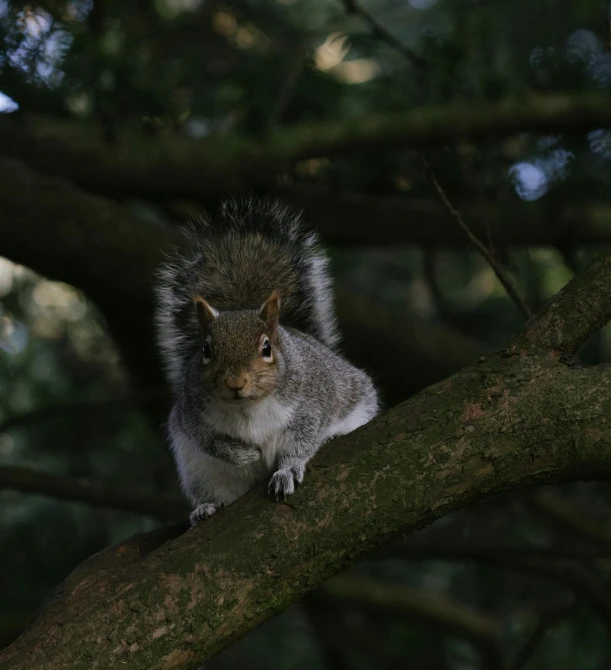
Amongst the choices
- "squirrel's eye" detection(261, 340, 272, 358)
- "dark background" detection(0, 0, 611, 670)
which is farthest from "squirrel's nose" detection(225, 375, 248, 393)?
"dark background" detection(0, 0, 611, 670)

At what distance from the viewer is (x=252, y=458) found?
8.46ft

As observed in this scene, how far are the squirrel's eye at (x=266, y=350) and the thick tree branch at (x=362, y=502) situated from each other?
1.58 ft

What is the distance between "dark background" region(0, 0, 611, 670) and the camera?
3928 millimetres

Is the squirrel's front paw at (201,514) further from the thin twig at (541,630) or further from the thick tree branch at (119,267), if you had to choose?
the thin twig at (541,630)

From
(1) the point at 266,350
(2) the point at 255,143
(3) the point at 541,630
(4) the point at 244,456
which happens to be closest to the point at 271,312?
(1) the point at 266,350

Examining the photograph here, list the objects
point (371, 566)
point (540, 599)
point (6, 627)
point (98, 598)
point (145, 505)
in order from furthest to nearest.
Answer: point (371, 566), point (540, 599), point (145, 505), point (6, 627), point (98, 598)

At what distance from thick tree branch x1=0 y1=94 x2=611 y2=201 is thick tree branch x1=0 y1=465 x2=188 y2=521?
133 cm

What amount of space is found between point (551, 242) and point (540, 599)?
1971 mm

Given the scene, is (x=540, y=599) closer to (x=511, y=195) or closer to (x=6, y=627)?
(x=511, y=195)

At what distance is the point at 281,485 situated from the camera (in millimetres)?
2156

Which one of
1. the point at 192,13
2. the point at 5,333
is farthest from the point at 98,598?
the point at 192,13

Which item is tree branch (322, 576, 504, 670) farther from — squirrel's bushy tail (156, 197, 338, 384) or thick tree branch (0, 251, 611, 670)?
thick tree branch (0, 251, 611, 670)

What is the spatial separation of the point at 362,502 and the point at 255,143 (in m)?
2.34

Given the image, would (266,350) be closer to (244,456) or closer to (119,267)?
(244,456)
